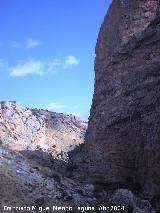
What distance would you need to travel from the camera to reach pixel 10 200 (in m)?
25.5

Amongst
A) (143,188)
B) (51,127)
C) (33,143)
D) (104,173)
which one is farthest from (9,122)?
(143,188)

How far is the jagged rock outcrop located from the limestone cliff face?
17.8 meters

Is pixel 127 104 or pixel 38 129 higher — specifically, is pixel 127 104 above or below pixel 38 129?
below

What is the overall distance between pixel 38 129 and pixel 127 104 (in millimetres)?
37423

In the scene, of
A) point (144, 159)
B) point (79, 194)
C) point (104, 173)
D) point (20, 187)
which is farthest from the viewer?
point (104, 173)

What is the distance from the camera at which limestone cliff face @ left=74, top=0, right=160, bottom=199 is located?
3391cm

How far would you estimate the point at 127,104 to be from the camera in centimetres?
3784

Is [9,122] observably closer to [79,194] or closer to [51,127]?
[51,127]

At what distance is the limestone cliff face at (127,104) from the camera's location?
3391cm

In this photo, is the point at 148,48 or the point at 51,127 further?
the point at 51,127

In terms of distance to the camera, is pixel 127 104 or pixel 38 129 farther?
pixel 38 129

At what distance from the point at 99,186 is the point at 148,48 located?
1368 cm

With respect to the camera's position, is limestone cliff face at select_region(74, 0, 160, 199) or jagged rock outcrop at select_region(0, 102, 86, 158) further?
jagged rock outcrop at select_region(0, 102, 86, 158)

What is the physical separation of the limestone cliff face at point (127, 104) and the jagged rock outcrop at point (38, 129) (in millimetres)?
17799
